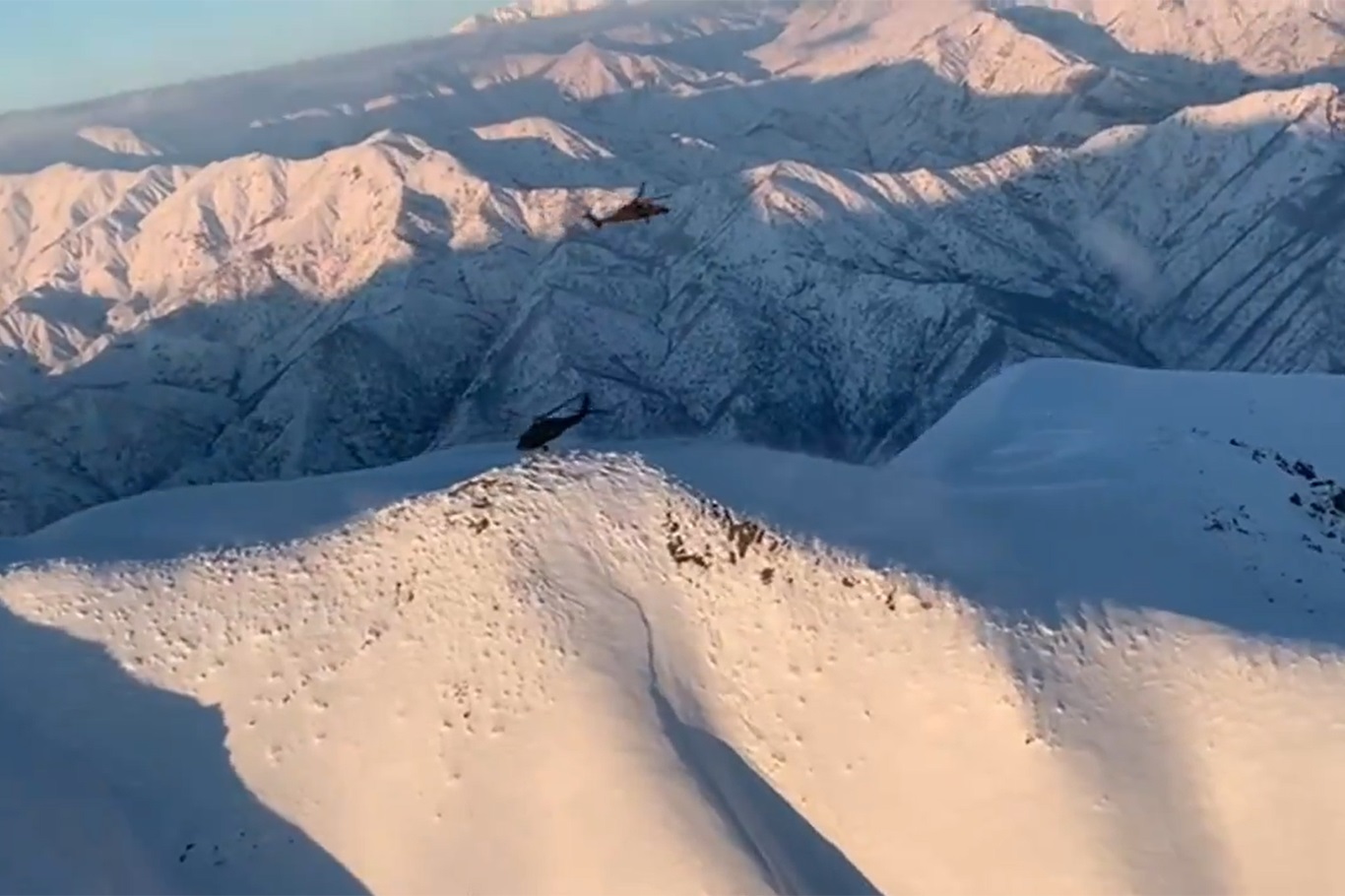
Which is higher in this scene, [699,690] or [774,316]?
[699,690]

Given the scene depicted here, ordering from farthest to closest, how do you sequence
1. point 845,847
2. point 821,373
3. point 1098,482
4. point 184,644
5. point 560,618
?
point 821,373 → point 1098,482 → point 184,644 → point 560,618 → point 845,847

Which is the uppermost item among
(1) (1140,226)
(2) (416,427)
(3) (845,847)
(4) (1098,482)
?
(4) (1098,482)

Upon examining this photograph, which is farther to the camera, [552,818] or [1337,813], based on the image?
[552,818]

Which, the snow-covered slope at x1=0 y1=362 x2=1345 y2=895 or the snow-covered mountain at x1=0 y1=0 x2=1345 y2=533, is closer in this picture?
the snow-covered slope at x1=0 y1=362 x2=1345 y2=895

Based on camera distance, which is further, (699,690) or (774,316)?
(774,316)

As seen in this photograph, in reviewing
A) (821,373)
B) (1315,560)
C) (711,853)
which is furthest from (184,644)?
(821,373)

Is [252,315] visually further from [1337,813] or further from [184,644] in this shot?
[1337,813]

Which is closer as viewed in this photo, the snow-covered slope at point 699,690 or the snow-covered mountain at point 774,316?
the snow-covered slope at point 699,690

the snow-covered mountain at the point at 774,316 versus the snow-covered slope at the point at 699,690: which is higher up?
the snow-covered slope at the point at 699,690
